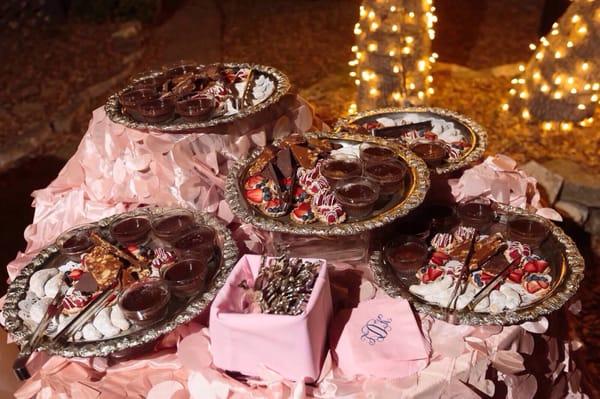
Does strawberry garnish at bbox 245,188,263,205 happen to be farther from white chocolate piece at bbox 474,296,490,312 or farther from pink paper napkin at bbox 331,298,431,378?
white chocolate piece at bbox 474,296,490,312

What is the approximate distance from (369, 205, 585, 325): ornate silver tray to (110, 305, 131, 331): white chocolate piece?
0.87 m

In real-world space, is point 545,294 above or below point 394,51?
below

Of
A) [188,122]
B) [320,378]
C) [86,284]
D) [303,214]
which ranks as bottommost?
[320,378]

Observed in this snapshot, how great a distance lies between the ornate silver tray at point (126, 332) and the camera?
1.79 meters

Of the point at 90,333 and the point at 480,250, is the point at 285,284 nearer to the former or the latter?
the point at 90,333

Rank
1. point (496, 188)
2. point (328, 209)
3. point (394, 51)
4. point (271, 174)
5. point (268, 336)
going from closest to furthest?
point (268, 336) → point (328, 209) → point (271, 174) → point (496, 188) → point (394, 51)

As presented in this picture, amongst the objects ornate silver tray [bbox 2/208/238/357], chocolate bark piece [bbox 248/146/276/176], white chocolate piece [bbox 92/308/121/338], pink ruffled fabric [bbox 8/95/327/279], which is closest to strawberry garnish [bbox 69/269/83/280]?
ornate silver tray [bbox 2/208/238/357]

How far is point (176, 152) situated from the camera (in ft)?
7.97

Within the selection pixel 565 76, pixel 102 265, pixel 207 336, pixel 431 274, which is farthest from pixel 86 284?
pixel 565 76

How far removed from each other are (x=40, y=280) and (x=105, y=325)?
0.39 m

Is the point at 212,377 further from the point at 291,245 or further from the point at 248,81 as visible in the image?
the point at 248,81

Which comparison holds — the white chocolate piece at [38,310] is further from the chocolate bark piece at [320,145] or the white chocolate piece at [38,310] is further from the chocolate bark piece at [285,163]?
the chocolate bark piece at [320,145]

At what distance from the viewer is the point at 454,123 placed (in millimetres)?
2861

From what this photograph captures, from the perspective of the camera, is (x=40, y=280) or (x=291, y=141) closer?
(x=40, y=280)
